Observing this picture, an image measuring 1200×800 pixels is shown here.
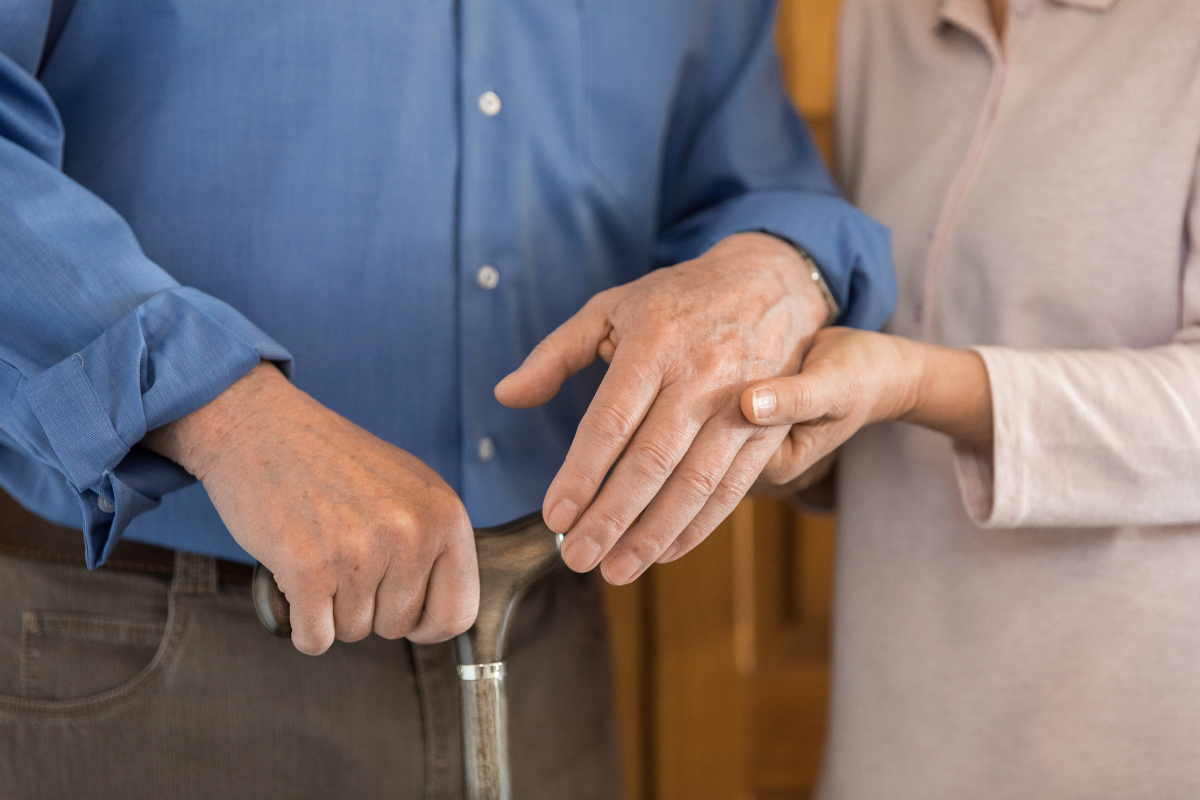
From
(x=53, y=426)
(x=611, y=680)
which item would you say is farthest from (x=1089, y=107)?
(x=53, y=426)

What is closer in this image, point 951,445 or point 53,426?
point 53,426

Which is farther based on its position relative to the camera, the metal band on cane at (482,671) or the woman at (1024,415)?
the woman at (1024,415)

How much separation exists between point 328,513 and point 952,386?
0.50 metres

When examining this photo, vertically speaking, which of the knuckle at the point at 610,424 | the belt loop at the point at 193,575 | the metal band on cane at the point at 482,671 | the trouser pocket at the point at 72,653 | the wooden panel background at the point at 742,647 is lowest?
the wooden panel background at the point at 742,647

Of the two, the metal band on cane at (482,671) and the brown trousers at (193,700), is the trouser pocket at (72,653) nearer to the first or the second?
the brown trousers at (193,700)

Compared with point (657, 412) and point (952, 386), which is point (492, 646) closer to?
point (657, 412)

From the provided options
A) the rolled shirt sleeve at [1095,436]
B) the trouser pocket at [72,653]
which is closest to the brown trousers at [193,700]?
the trouser pocket at [72,653]

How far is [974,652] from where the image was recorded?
0.83 metres

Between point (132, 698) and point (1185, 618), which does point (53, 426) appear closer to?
point (132, 698)

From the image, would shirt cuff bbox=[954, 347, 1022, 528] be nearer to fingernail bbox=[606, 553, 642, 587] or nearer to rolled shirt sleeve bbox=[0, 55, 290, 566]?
fingernail bbox=[606, 553, 642, 587]

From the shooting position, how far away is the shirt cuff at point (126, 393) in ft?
1.86

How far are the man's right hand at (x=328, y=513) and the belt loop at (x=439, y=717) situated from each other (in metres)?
0.23

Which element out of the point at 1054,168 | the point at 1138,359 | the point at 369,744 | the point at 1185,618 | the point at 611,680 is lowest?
the point at 611,680

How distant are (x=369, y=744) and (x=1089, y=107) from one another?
0.86 m
